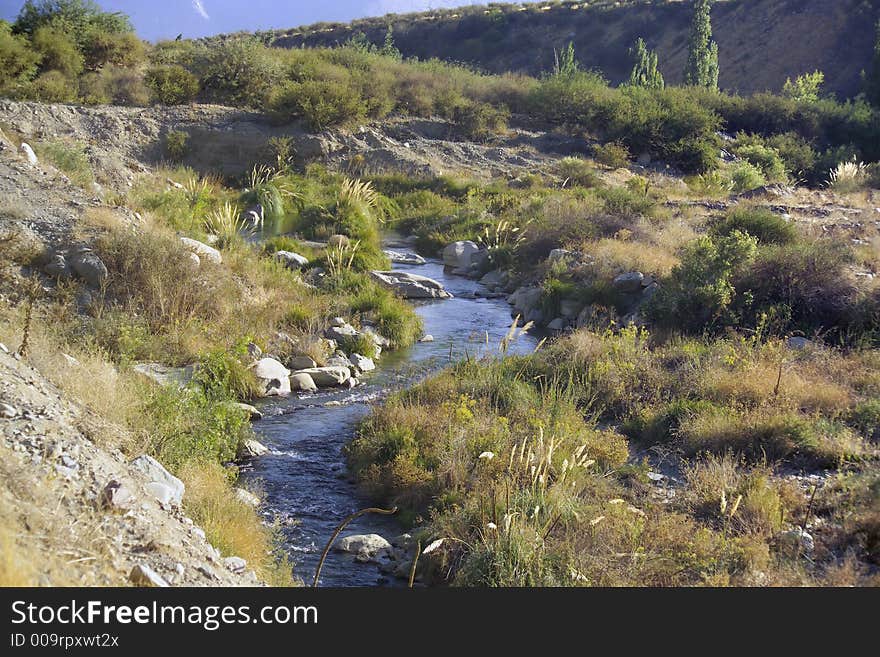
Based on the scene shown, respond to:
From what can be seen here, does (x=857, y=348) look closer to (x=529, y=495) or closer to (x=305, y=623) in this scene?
(x=529, y=495)

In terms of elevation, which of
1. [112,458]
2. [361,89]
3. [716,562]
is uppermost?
[361,89]

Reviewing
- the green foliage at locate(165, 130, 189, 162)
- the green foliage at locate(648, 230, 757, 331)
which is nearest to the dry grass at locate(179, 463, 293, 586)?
the green foliage at locate(648, 230, 757, 331)

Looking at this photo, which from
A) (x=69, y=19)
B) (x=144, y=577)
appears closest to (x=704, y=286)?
(x=144, y=577)

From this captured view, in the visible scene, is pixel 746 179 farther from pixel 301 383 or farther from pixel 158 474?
pixel 158 474

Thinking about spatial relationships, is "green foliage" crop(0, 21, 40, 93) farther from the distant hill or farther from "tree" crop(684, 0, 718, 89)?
the distant hill

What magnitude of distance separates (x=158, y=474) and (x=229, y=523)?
0.75 m

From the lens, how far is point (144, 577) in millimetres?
4703

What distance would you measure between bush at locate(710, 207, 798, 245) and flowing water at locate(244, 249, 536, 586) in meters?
4.75

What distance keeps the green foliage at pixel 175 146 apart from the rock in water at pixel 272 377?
53.5 feet

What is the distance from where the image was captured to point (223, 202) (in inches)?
764

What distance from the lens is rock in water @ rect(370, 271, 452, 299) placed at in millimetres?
15805

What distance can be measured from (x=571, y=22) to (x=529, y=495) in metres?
73.1

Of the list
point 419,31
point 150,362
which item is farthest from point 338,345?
point 419,31

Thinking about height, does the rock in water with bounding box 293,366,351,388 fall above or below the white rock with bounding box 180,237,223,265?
below
